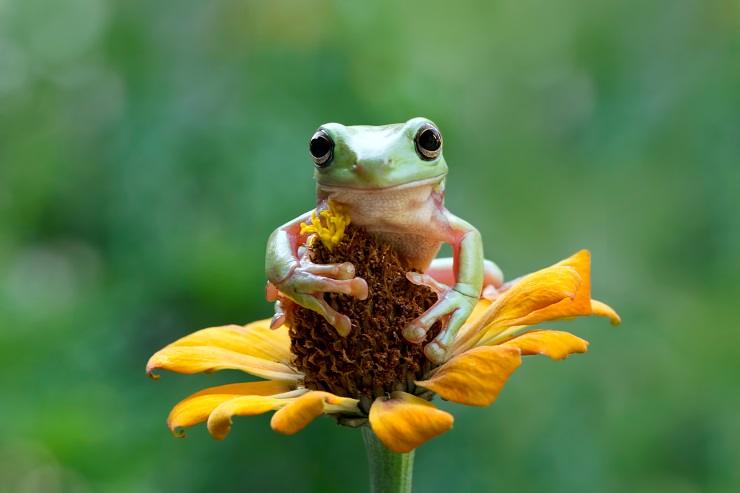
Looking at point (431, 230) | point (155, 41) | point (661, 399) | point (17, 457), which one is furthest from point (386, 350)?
point (155, 41)

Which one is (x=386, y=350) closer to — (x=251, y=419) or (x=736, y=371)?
(x=251, y=419)

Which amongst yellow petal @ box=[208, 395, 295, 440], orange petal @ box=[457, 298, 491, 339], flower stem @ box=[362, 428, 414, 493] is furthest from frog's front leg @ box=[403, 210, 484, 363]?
yellow petal @ box=[208, 395, 295, 440]

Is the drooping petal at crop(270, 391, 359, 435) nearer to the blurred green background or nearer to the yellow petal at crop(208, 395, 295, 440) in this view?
the yellow petal at crop(208, 395, 295, 440)

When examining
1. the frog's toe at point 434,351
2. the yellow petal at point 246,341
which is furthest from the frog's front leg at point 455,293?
the yellow petal at point 246,341

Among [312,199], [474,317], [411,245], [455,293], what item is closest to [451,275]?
[474,317]

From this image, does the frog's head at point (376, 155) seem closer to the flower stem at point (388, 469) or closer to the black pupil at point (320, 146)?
the black pupil at point (320, 146)

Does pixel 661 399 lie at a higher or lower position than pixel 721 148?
lower
